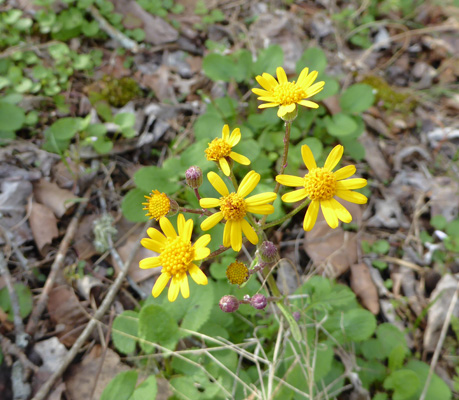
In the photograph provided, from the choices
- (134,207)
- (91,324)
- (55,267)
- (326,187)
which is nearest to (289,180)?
(326,187)

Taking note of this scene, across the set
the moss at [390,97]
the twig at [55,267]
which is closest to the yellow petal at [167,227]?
the twig at [55,267]

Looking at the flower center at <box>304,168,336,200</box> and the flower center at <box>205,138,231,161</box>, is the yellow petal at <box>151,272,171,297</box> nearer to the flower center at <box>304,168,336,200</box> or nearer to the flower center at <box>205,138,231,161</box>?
the flower center at <box>205,138,231,161</box>

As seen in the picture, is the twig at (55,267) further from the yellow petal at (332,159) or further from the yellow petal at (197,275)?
the yellow petal at (332,159)

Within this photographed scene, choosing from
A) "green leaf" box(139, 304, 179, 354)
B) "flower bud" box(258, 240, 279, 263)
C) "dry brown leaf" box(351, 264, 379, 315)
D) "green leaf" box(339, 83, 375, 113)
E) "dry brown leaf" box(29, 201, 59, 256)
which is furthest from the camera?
"green leaf" box(339, 83, 375, 113)

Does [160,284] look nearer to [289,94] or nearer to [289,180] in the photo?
[289,180]

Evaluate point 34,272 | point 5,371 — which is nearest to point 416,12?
point 34,272

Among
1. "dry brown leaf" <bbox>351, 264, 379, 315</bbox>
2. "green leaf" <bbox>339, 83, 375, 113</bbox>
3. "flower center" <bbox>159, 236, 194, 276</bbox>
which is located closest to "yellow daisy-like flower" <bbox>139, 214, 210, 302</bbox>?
"flower center" <bbox>159, 236, 194, 276</bbox>
